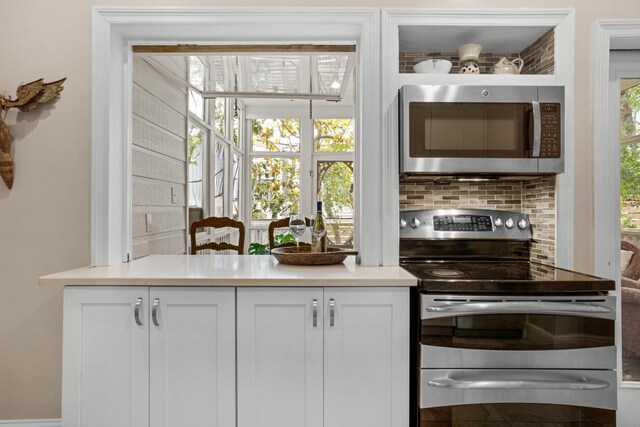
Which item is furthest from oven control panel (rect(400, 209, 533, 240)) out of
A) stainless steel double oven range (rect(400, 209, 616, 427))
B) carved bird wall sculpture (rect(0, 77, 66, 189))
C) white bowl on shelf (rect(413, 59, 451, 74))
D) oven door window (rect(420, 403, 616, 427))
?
carved bird wall sculpture (rect(0, 77, 66, 189))

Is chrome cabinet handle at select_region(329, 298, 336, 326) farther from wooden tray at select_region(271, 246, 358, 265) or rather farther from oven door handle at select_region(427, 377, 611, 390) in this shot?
oven door handle at select_region(427, 377, 611, 390)

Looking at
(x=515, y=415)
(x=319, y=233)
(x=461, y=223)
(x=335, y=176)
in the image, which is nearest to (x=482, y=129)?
(x=461, y=223)

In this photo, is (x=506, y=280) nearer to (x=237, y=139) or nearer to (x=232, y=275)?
(x=232, y=275)

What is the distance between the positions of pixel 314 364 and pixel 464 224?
1.10 meters

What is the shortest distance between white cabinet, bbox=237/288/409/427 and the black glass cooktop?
16 cm

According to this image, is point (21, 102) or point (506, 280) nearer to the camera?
point (506, 280)

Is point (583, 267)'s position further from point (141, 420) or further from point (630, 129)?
point (141, 420)

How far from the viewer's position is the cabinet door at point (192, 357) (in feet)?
5.15

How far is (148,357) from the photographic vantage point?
5.17ft

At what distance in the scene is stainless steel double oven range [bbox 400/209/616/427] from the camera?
4.90 feet

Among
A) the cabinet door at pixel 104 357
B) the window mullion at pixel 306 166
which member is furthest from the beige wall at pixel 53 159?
the window mullion at pixel 306 166

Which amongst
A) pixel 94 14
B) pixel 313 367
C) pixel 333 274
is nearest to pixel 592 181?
pixel 333 274

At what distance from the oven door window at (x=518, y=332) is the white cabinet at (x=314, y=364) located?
147mm

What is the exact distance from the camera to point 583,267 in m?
1.97
